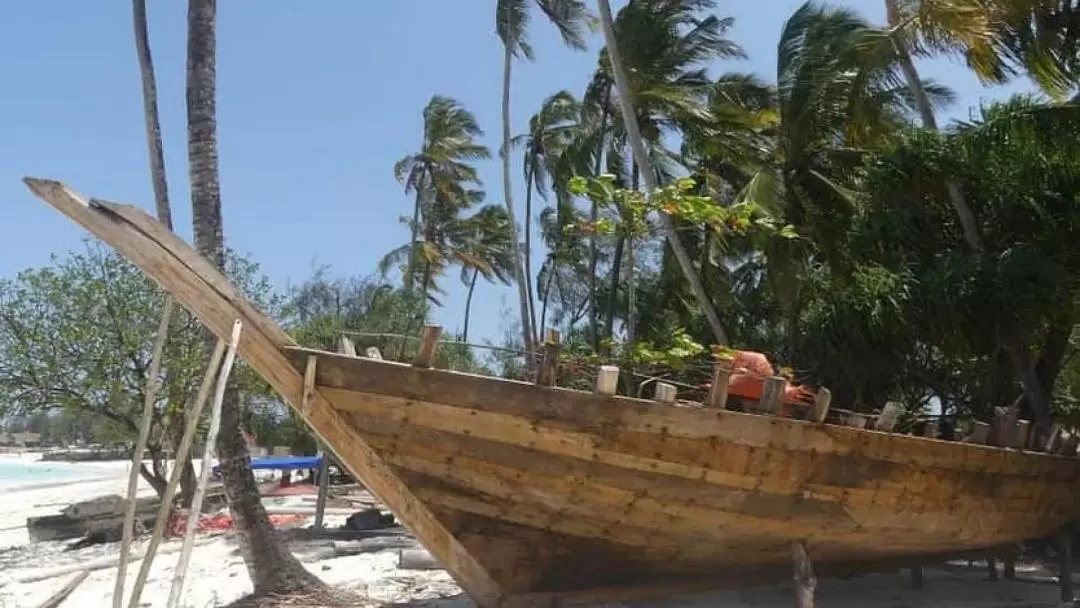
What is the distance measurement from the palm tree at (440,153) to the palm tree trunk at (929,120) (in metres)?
19.5

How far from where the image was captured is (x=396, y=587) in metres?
7.95

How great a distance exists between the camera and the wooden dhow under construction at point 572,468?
5.01m

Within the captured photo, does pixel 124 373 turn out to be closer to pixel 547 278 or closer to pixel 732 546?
pixel 732 546

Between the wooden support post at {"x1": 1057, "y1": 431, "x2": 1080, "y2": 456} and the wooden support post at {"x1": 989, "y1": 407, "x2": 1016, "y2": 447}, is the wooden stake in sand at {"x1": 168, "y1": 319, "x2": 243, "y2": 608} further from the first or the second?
the wooden support post at {"x1": 1057, "y1": 431, "x2": 1080, "y2": 456}

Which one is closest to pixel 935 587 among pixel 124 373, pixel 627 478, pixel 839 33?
pixel 627 478

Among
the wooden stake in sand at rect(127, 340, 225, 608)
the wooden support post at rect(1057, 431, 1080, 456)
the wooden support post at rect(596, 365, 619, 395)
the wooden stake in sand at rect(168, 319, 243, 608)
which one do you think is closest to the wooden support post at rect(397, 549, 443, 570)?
the wooden support post at rect(596, 365, 619, 395)

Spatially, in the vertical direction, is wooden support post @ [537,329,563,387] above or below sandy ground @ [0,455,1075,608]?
above

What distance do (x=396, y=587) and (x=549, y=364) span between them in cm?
380

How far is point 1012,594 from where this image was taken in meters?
8.34

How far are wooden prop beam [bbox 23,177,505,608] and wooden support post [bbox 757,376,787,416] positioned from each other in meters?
2.18

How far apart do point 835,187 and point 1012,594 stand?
7122 millimetres

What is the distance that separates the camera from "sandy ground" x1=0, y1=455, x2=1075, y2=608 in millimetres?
7449

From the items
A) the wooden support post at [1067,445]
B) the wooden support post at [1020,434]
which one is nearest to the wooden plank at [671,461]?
the wooden support post at [1020,434]

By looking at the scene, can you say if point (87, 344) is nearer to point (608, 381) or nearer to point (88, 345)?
point (88, 345)
